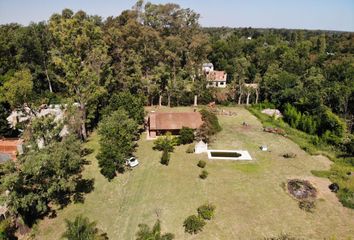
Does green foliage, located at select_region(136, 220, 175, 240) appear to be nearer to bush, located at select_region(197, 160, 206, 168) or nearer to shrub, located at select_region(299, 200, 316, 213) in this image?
bush, located at select_region(197, 160, 206, 168)

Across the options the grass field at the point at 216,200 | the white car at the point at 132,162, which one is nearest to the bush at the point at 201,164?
the grass field at the point at 216,200

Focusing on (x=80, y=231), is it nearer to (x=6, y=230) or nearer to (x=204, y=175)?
(x=6, y=230)

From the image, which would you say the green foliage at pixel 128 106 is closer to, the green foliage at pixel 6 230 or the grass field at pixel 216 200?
the grass field at pixel 216 200

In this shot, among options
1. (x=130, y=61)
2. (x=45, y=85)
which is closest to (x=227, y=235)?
(x=130, y=61)

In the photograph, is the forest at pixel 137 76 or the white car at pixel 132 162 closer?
the white car at pixel 132 162

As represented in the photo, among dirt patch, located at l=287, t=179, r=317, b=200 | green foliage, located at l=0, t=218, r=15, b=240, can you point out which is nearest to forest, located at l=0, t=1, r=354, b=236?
green foliage, located at l=0, t=218, r=15, b=240

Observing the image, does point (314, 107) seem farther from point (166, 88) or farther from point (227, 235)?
point (227, 235)

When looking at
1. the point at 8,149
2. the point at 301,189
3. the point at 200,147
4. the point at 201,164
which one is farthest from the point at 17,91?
the point at 301,189
